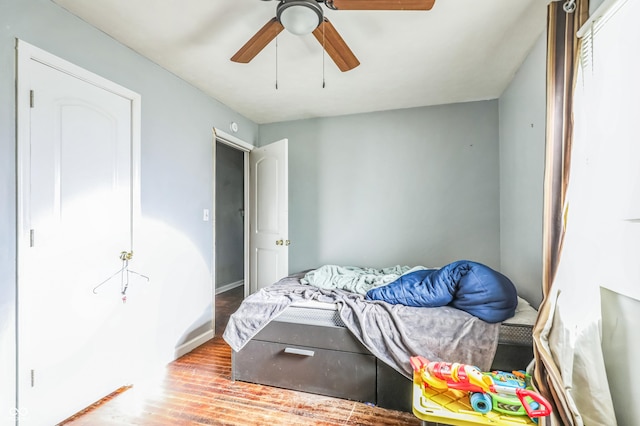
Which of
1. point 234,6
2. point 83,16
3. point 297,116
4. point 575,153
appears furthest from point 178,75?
point 575,153

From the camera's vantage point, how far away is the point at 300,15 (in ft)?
4.92

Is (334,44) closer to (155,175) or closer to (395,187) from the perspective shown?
(155,175)

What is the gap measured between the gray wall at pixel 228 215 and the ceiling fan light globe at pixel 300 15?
3.60m

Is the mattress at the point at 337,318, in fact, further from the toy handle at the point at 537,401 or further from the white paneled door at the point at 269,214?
the white paneled door at the point at 269,214

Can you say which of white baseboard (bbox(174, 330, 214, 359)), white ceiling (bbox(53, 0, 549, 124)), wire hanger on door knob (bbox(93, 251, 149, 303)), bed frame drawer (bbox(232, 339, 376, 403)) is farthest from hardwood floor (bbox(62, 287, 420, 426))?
white ceiling (bbox(53, 0, 549, 124))

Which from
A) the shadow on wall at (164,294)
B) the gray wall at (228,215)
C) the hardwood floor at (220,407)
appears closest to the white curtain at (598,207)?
the hardwood floor at (220,407)

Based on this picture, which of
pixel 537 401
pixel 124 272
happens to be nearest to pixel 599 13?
pixel 537 401

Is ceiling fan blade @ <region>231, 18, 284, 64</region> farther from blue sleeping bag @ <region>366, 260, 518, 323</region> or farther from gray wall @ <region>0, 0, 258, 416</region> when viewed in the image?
blue sleeping bag @ <region>366, 260, 518, 323</region>

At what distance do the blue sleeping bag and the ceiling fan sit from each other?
4.90 feet

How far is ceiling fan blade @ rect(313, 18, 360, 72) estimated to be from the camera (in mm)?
1589

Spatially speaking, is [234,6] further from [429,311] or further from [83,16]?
[429,311]

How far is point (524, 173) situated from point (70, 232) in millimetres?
3092

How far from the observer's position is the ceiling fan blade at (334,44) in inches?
62.6

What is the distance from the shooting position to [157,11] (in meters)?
1.83
